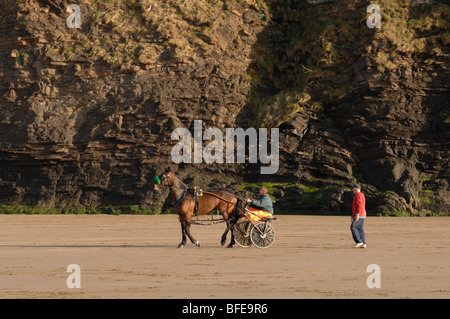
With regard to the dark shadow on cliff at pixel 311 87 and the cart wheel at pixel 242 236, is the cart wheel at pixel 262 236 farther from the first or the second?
the dark shadow on cliff at pixel 311 87

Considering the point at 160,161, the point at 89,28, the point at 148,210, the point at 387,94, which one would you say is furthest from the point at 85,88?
the point at 387,94

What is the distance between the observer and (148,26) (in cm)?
3962

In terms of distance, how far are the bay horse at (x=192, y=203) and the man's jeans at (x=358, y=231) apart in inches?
138

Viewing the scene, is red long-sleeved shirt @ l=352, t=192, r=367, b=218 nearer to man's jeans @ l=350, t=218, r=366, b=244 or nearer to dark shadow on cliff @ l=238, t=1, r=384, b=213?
man's jeans @ l=350, t=218, r=366, b=244

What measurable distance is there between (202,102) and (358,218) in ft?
75.9

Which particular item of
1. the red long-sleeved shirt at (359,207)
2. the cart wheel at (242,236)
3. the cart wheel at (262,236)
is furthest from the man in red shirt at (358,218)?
the cart wheel at (242,236)

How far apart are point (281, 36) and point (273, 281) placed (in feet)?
112

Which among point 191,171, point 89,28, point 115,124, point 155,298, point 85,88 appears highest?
point 89,28

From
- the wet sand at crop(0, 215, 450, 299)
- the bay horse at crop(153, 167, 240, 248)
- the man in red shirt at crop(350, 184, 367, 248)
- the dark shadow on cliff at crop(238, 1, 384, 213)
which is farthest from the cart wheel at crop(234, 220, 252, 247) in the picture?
the dark shadow on cliff at crop(238, 1, 384, 213)

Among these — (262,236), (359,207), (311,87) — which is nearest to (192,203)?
(262,236)

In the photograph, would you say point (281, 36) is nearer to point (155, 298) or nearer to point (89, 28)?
point (89, 28)

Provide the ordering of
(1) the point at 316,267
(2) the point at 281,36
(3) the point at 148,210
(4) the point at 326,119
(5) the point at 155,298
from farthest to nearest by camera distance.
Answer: (2) the point at 281,36
(4) the point at 326,119
(3) the point at 148,210
(1) the point at 316,267
(5) the point at 155,298

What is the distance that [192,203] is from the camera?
17078 millimetres

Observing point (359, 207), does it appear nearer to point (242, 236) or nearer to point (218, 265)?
point (242, 236)
